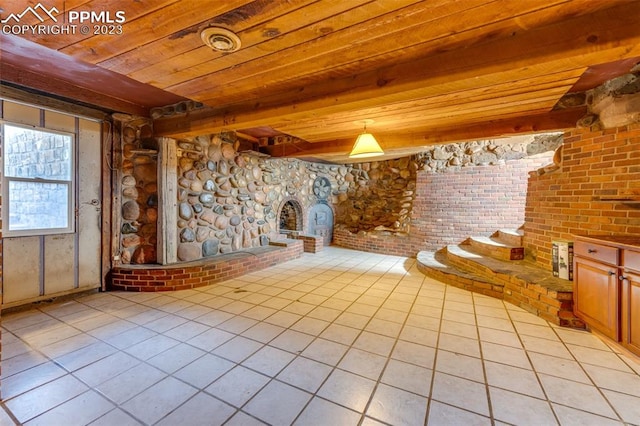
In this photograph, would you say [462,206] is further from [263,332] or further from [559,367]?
[263,332]

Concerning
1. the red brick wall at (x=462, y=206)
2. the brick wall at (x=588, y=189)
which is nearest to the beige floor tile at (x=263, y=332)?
the brick wall at (x=588, y=189)

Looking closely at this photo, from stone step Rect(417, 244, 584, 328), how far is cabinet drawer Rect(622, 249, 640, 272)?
2.00ft

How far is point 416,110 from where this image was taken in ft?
9.17

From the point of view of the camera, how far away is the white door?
2545 millimetres

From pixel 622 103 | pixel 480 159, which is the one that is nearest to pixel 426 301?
pixel 622 103

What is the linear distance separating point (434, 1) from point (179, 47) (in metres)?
1.56

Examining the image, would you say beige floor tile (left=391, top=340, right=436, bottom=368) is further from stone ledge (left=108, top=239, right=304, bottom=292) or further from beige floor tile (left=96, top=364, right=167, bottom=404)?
stone ledge (left=108, top=239, right=304, bottom=292)

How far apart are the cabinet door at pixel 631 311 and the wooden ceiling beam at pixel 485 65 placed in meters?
1.55

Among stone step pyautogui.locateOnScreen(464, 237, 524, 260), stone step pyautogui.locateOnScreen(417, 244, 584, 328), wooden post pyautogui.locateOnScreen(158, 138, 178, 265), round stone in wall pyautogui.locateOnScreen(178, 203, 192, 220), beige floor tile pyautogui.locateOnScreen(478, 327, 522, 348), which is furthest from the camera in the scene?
round stone in wall pyautogui.locateOnScreen(178, 203, 192, 220)

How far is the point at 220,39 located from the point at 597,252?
3.32m

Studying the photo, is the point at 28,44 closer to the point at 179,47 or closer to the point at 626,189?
the point at 179,47

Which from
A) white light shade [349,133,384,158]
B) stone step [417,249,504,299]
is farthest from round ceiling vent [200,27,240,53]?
stone step [417,249,504,299]

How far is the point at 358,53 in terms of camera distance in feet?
5.86

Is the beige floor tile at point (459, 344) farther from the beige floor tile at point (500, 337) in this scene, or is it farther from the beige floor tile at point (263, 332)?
the beige floor tile at point (263, 332)
